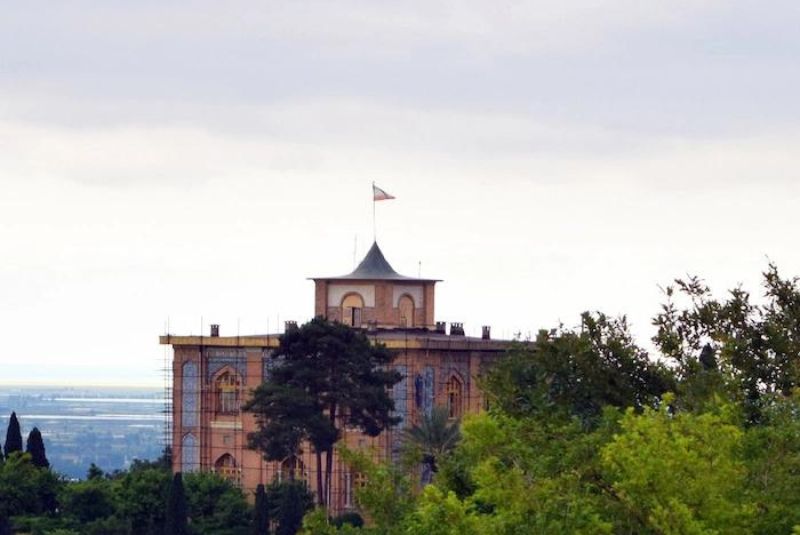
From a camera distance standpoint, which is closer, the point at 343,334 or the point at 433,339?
the point at 343,334

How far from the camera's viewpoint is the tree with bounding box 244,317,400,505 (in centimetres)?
7688

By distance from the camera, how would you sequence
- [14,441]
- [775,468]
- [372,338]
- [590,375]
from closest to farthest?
[775,468], [590,375], [14,441], [372,338]

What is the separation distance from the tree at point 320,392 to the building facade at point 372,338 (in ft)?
17.5

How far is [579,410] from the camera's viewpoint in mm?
44656

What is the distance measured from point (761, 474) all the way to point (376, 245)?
5675 cm

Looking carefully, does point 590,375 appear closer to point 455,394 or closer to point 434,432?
point 434,432

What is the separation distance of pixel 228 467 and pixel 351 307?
7250 mm

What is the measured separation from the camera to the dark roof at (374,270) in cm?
8950

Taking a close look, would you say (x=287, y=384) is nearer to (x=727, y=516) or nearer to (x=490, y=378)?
(x=490, y=378)

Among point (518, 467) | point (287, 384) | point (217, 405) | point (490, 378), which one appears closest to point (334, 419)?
point (287, 384)

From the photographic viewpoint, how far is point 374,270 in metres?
90.3

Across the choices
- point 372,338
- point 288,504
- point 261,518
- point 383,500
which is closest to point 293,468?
point 372,338

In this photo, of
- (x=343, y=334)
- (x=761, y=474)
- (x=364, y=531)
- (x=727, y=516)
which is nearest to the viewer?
(x=727, y=516)

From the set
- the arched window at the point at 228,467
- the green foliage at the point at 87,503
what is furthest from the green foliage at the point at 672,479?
the arched window at the point at 228,467
